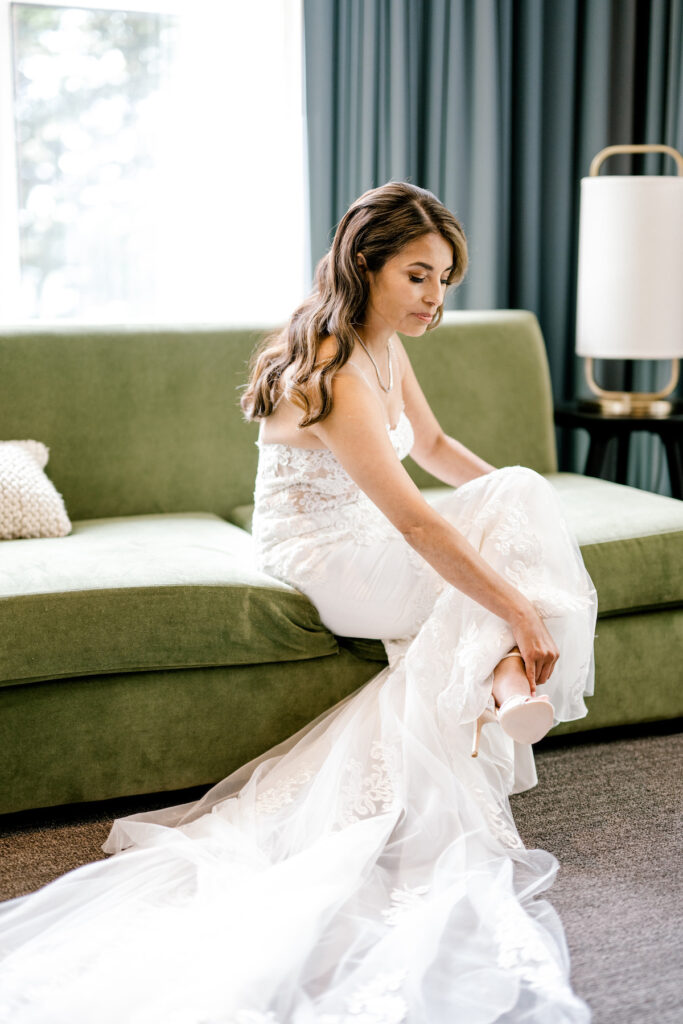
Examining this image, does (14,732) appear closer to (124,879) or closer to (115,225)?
(124,879)

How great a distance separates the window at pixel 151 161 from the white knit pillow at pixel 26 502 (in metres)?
0.93

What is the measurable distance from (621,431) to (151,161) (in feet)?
5.30

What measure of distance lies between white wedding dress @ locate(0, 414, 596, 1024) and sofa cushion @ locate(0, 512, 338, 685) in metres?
0.08

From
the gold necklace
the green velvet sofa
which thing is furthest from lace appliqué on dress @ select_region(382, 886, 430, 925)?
the gold necklace

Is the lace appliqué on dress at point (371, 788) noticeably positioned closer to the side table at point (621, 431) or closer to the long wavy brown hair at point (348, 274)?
the long wavy brown hair at point (348, 274)

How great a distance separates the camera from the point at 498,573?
6.51 feet

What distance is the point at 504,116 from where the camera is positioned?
3557mm

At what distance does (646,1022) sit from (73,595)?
1172mm

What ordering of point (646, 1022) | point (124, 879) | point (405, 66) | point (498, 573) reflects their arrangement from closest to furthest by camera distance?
1. point (646, 1022)
2. point (124, 879)
3. point (498, 573)
4. point (405, 66)

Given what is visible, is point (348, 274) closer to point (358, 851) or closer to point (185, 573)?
point (185, 573)

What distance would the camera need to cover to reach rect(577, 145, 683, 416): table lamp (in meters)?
3.18

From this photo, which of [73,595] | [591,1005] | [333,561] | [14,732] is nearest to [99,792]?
[14,732]

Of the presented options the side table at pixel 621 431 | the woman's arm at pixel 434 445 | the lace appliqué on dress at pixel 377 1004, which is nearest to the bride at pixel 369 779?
the lace appliqué on dress at pixel 377 1004

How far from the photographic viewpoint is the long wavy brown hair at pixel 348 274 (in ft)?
6.64
